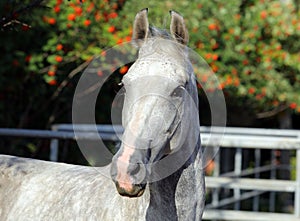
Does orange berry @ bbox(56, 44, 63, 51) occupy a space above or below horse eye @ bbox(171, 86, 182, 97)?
below

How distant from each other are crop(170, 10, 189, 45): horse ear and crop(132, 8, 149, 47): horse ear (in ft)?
0.35

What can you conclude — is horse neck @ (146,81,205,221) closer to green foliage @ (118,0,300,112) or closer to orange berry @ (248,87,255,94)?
green foliage @ (118,0,300,112)

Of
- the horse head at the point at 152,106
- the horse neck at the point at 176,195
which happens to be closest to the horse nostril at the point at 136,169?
the horse head at the point at 152,106

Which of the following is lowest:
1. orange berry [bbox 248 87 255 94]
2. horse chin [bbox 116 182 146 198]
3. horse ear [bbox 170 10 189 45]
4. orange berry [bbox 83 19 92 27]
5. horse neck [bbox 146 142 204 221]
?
orange berry [bbox 248 87 255 94]

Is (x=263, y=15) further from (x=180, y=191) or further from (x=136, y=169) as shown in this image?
(x=136, y=169)

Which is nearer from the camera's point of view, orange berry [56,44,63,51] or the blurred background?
orange berry [56,44,63,51]

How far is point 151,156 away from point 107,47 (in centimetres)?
424

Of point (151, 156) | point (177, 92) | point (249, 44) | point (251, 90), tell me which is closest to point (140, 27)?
point (177, 92)

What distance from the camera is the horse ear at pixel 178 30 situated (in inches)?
102

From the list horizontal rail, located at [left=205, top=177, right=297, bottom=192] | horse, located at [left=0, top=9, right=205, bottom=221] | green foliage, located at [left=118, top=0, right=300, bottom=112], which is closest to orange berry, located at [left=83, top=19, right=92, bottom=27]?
green foliage, located at [left=118, top=0, right=300, bottom=112]

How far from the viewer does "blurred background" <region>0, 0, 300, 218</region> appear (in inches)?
248

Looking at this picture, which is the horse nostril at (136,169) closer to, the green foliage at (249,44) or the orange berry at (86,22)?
the orange berry at (86,22)

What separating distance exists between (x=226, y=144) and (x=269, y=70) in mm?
2542

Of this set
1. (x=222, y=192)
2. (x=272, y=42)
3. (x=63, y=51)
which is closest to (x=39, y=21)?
(x=63, y=51)
